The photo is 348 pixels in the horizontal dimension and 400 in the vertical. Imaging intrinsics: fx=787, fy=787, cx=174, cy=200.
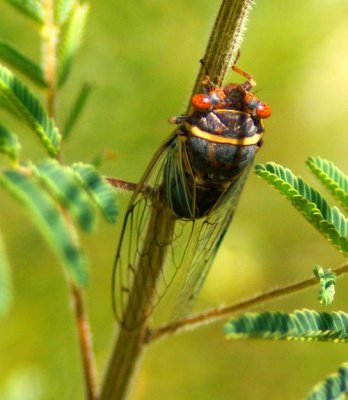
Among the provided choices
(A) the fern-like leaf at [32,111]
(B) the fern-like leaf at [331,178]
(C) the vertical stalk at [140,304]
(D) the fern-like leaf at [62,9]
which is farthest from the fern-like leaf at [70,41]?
(B) the fern-like leaf at [331,178]

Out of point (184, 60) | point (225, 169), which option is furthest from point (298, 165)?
point (225, 169)

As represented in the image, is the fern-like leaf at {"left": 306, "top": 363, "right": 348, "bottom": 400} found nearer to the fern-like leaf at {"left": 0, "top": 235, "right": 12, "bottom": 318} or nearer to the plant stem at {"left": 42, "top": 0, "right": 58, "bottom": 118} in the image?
the fern-like leaf at {"left": 0, "top": 235, "right": 12, "bottom": 318}

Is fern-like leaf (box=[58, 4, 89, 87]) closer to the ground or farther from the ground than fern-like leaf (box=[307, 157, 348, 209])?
farther from the ground

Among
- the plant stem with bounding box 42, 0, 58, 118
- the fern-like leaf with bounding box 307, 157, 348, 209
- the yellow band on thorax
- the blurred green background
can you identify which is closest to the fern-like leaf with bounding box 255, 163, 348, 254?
the fern-like leaf with bounding box 307, 157, 348, 209

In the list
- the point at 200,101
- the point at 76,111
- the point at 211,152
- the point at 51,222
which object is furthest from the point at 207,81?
the point at 51,222

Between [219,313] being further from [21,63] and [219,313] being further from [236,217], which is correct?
[236,217]

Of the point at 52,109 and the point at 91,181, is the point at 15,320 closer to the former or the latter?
the point at 52,109
